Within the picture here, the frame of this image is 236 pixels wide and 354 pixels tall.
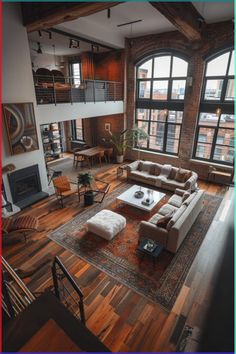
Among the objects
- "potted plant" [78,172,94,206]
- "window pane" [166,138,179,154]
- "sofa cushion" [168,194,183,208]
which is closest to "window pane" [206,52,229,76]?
"window pane" [166,138,179,154]

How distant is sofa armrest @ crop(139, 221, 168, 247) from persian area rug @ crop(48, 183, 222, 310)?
342 millimetres

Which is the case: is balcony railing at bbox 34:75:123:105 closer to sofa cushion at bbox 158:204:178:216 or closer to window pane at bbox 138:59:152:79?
window pane at bbox 138:59:152:79

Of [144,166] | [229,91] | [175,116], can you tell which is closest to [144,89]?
[175,116]

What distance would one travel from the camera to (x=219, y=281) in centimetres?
61

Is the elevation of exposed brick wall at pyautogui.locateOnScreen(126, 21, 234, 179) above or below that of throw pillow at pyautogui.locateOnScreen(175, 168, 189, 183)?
above

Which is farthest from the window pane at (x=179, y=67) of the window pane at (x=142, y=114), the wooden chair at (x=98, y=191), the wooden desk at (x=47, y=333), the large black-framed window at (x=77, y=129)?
the wooden desk at (x=47, y=333)

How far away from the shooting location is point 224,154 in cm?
821

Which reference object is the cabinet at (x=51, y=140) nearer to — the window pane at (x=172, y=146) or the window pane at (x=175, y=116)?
the window pane at (x=172, y=146)

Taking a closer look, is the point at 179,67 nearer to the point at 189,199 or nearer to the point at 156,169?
the point at 156,169

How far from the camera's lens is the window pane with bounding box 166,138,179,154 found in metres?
9.29

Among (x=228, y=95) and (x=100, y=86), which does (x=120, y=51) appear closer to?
(x=100, y=86)

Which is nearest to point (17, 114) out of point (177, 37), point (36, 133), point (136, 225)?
point (36, 133)

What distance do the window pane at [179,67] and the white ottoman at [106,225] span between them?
254 inches

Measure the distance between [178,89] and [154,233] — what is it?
6.43 metres
